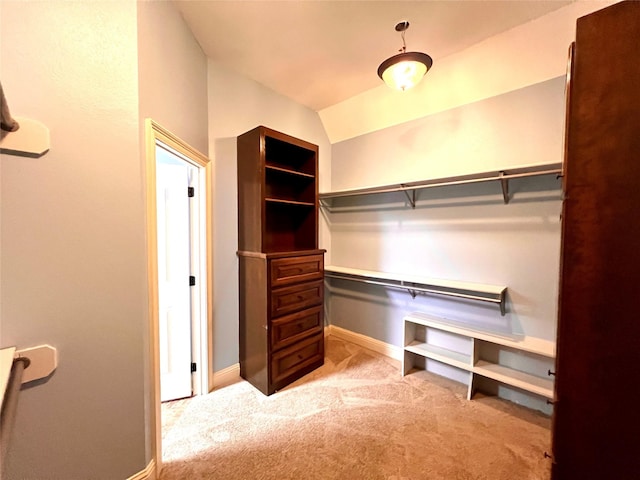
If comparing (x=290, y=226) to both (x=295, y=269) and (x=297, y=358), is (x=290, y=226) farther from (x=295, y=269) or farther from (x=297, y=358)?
(x=297, y=358)

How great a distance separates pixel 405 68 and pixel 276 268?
178 cm

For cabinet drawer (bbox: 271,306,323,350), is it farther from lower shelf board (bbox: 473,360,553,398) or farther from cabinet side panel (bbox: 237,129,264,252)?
lower shelf board (bbox: 473,360,553,398)

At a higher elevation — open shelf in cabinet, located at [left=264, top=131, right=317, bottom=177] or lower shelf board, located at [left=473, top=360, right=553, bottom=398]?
open shelf in cabinet, located at [left=264, top=131, right=317, bottom=177]

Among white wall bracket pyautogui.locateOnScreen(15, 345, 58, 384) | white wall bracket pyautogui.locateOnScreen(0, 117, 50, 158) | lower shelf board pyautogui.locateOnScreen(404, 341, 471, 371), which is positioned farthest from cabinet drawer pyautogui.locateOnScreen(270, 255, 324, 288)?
white wall bracket pyautogui.locateOnScreen(0, 117, 50, 158)

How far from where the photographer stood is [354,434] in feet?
5.72

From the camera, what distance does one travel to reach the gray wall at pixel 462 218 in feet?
6.27

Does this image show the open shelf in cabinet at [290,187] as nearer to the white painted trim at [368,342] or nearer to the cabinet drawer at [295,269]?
the cabinet drawer at [295,269]

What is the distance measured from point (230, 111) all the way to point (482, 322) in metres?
3.02

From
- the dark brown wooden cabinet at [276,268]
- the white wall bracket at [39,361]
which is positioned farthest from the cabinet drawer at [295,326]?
the white wall bracket at [39,361]

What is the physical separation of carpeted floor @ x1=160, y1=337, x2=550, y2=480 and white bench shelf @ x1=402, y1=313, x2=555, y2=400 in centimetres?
26

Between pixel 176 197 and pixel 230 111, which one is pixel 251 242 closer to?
pixel 176 197

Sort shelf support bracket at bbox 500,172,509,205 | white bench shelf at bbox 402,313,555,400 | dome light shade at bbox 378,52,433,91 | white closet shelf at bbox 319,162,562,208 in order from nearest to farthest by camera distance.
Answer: dome light shade at bbox 378,52,433,91 < white closet shelf at bbox 319,162,562,208 < white bench shelf at bbox 402,313,555,400 < shelf support bracket at bbox 500,172,509,205

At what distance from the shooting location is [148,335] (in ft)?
4.58

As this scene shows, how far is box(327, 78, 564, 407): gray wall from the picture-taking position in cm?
191
